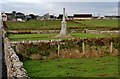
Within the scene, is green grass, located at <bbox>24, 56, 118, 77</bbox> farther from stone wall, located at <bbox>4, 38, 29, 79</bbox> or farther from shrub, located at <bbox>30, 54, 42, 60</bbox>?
stone wall, located at <bbox>4, 38, 29, 79</bbox>

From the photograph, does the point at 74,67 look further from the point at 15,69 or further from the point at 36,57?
the point at 15,69

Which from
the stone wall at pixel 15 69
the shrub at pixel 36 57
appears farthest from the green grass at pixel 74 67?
the stone wall at pixel 15 69

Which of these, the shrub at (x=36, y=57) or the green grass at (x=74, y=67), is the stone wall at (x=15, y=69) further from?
the shrub at (x=36, y=57)

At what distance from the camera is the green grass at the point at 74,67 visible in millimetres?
17048

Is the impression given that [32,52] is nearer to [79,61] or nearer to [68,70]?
[79,61]

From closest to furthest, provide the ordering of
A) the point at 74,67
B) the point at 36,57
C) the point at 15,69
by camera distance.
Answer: the point at 15,69, the point at 74,67, the point at 36,57

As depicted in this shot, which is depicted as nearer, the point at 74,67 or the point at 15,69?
the point at 15,69

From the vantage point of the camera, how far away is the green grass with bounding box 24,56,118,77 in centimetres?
1705

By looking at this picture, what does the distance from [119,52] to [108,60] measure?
3.45 m

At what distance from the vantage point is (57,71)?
18125 mm

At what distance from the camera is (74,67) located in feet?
64.8

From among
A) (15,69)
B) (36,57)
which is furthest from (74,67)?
(15,69)

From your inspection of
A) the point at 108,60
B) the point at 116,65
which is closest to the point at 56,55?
the point at 108,60

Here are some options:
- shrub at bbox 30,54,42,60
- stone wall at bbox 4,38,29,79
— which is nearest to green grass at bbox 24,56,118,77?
shrub at bbox 30,54,42,60
